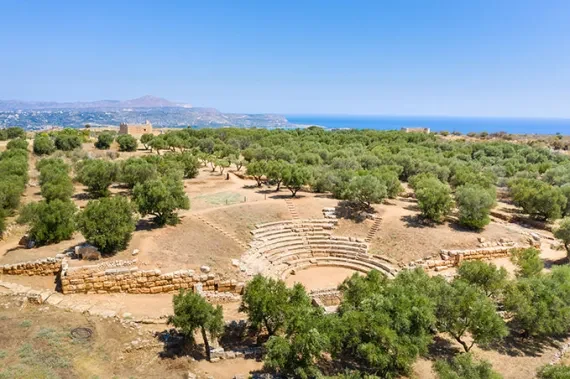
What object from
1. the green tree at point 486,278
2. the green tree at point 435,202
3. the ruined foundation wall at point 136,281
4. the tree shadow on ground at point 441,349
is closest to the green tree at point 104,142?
the ruined foundation wall at point 136,281

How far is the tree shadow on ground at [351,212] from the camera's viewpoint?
31.1m

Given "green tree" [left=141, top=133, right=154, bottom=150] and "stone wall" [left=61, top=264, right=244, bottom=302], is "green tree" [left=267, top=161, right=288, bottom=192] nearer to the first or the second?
"stone wall" [left=61, top=264, right=244, bottom=302]

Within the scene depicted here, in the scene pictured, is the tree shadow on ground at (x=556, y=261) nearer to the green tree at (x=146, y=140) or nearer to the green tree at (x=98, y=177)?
the green tree at (x=98, y=177)

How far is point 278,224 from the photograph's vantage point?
29406mm

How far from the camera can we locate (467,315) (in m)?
14.6

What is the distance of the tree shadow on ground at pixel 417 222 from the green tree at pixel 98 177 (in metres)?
27.7

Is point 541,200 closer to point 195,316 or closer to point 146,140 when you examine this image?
point 195,316

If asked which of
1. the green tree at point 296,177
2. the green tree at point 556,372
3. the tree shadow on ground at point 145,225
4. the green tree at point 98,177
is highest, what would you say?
the green tree at point 296,177

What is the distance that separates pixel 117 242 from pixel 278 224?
12.4 m

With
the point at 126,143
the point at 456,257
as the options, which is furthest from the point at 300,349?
the point at 126,143

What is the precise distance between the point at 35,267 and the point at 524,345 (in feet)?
83.5

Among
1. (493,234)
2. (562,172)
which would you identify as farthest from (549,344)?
(562,172)

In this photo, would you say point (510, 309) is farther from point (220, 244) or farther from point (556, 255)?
point (220, 244)

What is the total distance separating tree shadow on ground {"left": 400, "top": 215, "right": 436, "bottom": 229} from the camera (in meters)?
29.8
